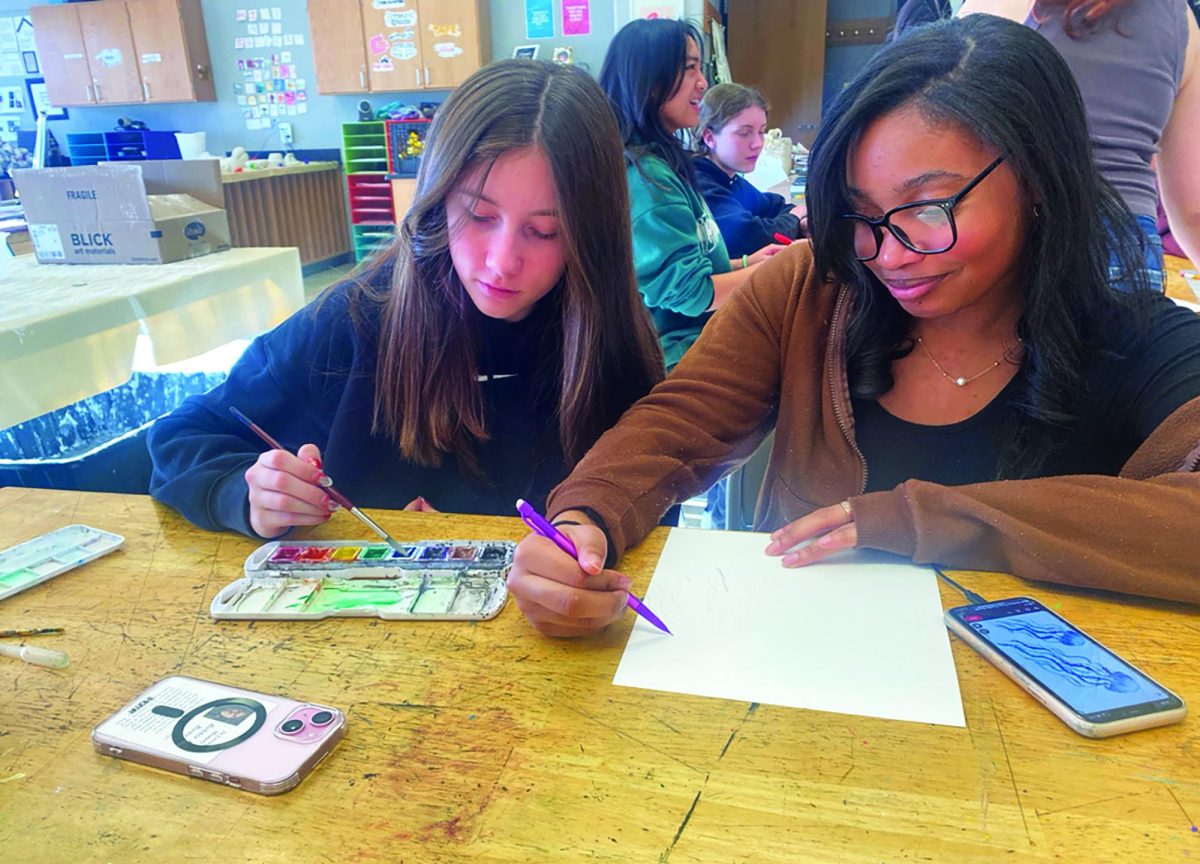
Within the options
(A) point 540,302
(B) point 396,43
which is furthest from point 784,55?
(A) point 540,302

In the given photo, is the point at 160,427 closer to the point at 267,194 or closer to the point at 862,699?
the point at 862,699

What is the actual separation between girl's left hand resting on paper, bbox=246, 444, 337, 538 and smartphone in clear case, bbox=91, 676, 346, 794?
0.25 metres

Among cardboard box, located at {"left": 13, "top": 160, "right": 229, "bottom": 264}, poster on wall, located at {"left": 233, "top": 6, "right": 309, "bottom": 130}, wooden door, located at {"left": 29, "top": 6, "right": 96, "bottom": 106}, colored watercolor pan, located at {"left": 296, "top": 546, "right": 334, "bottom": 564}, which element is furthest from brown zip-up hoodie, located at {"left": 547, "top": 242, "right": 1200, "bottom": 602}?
wooden door, located at {"left": 29, "top": 6, "right": 96, "bottom": 106}

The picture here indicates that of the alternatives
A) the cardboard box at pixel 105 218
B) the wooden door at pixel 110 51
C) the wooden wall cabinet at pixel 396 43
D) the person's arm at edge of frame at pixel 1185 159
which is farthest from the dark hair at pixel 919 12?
the wooden door at pixel 110 51

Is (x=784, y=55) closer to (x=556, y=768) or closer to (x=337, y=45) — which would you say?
(x=337, y=45)

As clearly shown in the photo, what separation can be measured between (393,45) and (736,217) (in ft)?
12.2

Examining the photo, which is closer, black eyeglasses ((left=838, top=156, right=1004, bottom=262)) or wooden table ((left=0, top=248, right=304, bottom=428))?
black eyeglasses ((left=838, top=156, right=1004, bottom=262))

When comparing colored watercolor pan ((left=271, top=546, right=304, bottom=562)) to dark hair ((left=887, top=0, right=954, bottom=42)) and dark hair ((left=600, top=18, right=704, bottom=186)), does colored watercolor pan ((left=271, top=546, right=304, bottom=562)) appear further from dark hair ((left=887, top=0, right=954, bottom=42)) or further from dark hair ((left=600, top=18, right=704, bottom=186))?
dark hair ((left=600, top=18, right=704, bottom=186))

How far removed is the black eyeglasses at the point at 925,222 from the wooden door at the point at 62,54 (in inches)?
268

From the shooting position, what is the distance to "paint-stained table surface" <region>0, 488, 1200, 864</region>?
453mm

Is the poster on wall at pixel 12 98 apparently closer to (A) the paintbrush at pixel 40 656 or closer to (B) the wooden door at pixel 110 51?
(B) the wooden door at pixel 110 51

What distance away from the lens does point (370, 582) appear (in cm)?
73

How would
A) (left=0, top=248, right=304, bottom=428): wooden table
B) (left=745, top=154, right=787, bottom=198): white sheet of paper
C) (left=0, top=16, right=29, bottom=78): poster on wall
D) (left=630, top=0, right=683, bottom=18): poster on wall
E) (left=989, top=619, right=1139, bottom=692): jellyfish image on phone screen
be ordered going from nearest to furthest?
1. (left=989, top=619, right=1139, bottom=692): jellyfish image on phone screen
2. (left=0, top=248, right=304, bottom=428): wooden table
3. (left=745, top=154, right=787, bottom=198): white sheet of paper
4. (left=630, top=0, right=683, bottom=18): poster on wall
5. (left=0, top=16, right=29, bottom=78): poster on wall

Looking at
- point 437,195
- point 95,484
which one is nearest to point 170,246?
point 95,484
